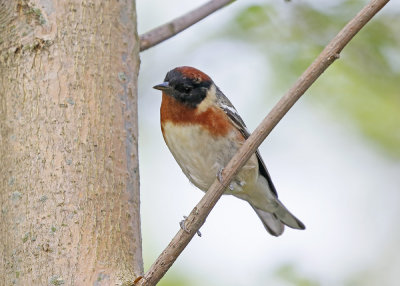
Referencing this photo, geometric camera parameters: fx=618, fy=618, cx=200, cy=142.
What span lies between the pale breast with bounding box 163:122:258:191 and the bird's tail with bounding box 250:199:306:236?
0.86 meters

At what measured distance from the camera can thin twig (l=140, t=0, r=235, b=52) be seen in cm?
362

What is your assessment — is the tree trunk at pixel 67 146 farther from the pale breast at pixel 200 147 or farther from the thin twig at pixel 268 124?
the pale breast at pixel 200 147

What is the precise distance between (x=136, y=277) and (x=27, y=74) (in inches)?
41.3

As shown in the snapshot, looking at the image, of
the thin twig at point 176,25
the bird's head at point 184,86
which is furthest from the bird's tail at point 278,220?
the thin twig at point 176,25

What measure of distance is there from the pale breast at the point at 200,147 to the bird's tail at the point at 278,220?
2.81 ft

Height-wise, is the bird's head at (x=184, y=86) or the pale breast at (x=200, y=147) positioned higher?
the bird's head at (x=184, y=86)

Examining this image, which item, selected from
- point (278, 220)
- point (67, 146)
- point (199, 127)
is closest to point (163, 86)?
point (199, 127)

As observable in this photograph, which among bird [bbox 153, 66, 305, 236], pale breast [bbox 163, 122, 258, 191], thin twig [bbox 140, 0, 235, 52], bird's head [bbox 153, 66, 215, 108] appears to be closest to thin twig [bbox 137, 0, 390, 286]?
bird [bbox 153, 66, 305, 236]

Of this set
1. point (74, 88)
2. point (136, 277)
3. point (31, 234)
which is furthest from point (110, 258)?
point (74, 88)

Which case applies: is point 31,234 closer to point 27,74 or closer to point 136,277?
point 136,277

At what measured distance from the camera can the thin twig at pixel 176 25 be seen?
362 centimetres

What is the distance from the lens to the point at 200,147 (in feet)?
11.7

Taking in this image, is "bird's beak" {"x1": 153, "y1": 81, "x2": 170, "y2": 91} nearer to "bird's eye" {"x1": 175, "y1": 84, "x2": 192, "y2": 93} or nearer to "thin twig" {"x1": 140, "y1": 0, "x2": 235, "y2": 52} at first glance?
"bird's eye" {"x1": 175, "y1": 84, "x2": 192, "y2": 93}

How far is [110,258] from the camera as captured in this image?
249 cm
